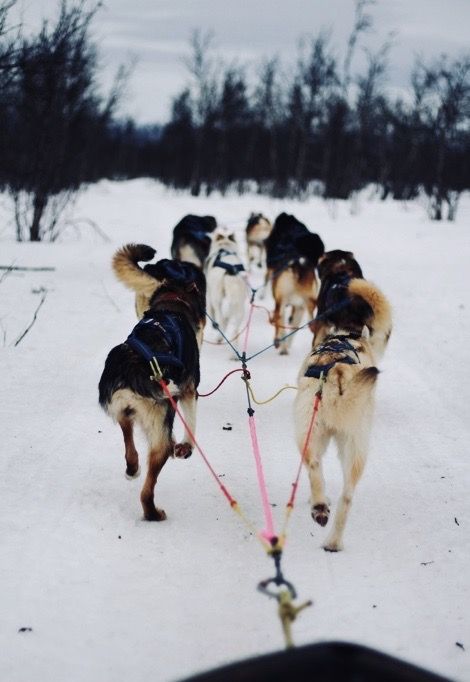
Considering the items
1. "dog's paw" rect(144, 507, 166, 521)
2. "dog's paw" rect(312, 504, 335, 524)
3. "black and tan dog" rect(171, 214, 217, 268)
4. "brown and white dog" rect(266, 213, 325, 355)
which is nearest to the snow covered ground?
"dog's paw" rect(144, 507, 166, 521)

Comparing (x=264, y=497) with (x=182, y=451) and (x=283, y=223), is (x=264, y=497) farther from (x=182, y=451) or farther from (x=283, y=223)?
(x=283, y=223)

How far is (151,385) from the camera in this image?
3.03 metres

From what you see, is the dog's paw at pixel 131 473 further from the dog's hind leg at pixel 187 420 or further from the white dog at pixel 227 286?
the white dog at pixel 227 286

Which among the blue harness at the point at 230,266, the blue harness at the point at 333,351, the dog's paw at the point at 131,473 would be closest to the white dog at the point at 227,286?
the blue harness at the point at 230,266

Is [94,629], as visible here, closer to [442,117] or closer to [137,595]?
[137,595]

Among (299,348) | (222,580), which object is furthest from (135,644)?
(299,348)

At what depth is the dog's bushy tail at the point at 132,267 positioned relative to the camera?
13.1 feet

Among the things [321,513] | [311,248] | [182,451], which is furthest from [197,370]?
[311,248]

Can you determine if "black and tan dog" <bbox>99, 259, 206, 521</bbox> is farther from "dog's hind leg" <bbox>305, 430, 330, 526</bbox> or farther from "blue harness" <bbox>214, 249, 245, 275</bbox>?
"blue harness" <bbox>214, 249, 245, 275</bbox>

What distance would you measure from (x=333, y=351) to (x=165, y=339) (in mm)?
907

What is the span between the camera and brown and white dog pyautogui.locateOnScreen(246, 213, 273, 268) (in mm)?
10805

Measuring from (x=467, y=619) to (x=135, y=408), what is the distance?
68.0 inches

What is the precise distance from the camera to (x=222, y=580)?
2.74m

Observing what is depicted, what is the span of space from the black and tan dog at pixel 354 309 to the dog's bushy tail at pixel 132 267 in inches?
51.1
